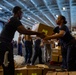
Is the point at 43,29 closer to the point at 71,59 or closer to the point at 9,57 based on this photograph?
the point at 71,59

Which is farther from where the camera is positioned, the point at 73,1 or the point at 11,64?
the point at 73,1

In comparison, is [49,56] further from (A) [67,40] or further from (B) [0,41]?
(B) [0,41]

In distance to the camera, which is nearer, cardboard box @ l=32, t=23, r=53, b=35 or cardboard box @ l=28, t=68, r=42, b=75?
cardboard box @ l=28, t=68, r=42, b=75

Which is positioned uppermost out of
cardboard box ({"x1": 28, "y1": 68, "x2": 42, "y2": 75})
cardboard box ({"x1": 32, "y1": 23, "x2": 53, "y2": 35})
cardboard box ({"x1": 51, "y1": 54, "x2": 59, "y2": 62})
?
cardboard box ({"x1": 32, "y1": 23, "x2": 53, "y2": 35})

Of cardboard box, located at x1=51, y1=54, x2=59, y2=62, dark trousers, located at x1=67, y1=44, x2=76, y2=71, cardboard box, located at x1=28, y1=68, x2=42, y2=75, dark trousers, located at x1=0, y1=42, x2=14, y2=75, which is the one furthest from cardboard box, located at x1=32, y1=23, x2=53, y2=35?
cardboard box, located at x1=51, y1=54, x2=59, y2=62

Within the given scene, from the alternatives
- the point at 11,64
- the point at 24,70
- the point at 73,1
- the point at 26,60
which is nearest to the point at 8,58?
the point at 11,64

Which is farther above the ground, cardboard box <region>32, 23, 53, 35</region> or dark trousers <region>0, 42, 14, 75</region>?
cardboard box <region>32, 23, 53, 35</region>

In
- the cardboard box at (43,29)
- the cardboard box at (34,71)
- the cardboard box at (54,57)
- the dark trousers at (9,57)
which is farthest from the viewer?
the cardboard box at (54,57)

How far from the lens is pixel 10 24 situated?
9.47ft

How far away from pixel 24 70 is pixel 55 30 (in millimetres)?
1107

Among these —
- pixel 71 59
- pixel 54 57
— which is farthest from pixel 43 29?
pixel 54 57

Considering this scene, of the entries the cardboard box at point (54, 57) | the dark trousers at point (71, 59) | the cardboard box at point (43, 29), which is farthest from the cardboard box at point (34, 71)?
the cardboard box at point (54, 57)

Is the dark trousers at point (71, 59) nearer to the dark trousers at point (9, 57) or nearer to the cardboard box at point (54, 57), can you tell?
the dark trousers at point (9, 57)

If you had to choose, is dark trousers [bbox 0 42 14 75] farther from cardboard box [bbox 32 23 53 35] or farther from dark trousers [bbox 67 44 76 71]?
dark trousers [bbox 67 44 76 71]
